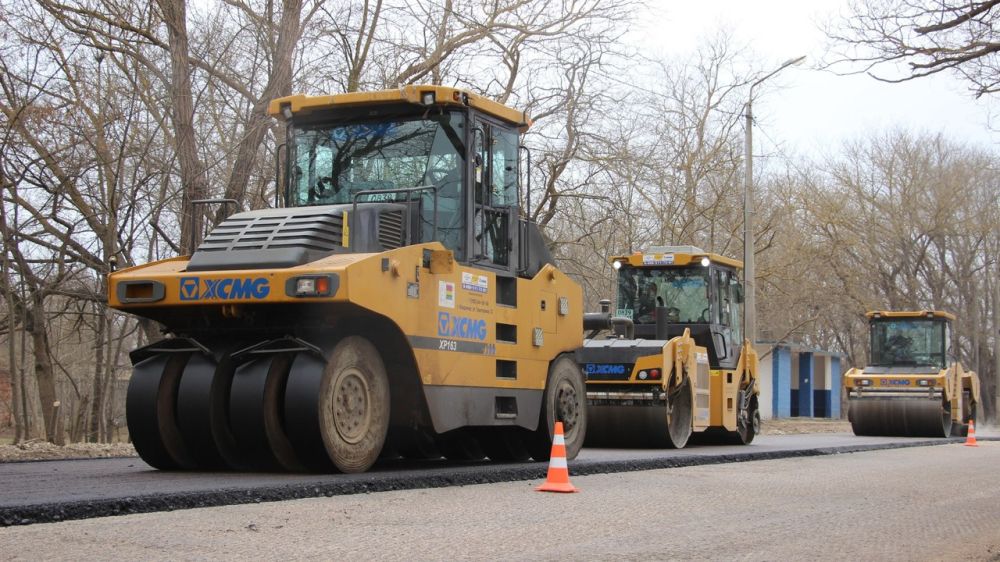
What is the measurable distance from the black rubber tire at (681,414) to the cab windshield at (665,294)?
2.04 metres

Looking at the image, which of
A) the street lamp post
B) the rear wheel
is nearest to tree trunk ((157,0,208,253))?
the rear wheel

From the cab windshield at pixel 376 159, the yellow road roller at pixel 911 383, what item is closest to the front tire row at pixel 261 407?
the cab windshield at pixel 376 159

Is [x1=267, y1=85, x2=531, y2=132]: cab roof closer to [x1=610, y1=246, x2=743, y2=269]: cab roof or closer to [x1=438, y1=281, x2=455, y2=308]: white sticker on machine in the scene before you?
[x1=438, y1=281, x2=455, y2=308]: white sticker on machine

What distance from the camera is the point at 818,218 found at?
165 ft

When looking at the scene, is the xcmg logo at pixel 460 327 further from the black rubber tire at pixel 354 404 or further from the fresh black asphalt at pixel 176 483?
the fresh black asphalt at pixel 176 483

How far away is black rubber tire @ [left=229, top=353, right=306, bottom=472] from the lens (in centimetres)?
969

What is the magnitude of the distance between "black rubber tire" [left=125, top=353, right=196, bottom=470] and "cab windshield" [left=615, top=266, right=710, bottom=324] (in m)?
11.8

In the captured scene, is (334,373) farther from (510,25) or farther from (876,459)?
(510,25)

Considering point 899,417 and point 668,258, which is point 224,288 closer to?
point 668,258

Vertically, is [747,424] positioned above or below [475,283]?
below

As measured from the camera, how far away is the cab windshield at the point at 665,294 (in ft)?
68.2

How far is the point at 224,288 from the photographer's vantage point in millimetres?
9703

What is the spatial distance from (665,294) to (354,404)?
11624mm

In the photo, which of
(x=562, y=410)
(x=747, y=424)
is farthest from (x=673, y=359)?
(x=562, y=410)
